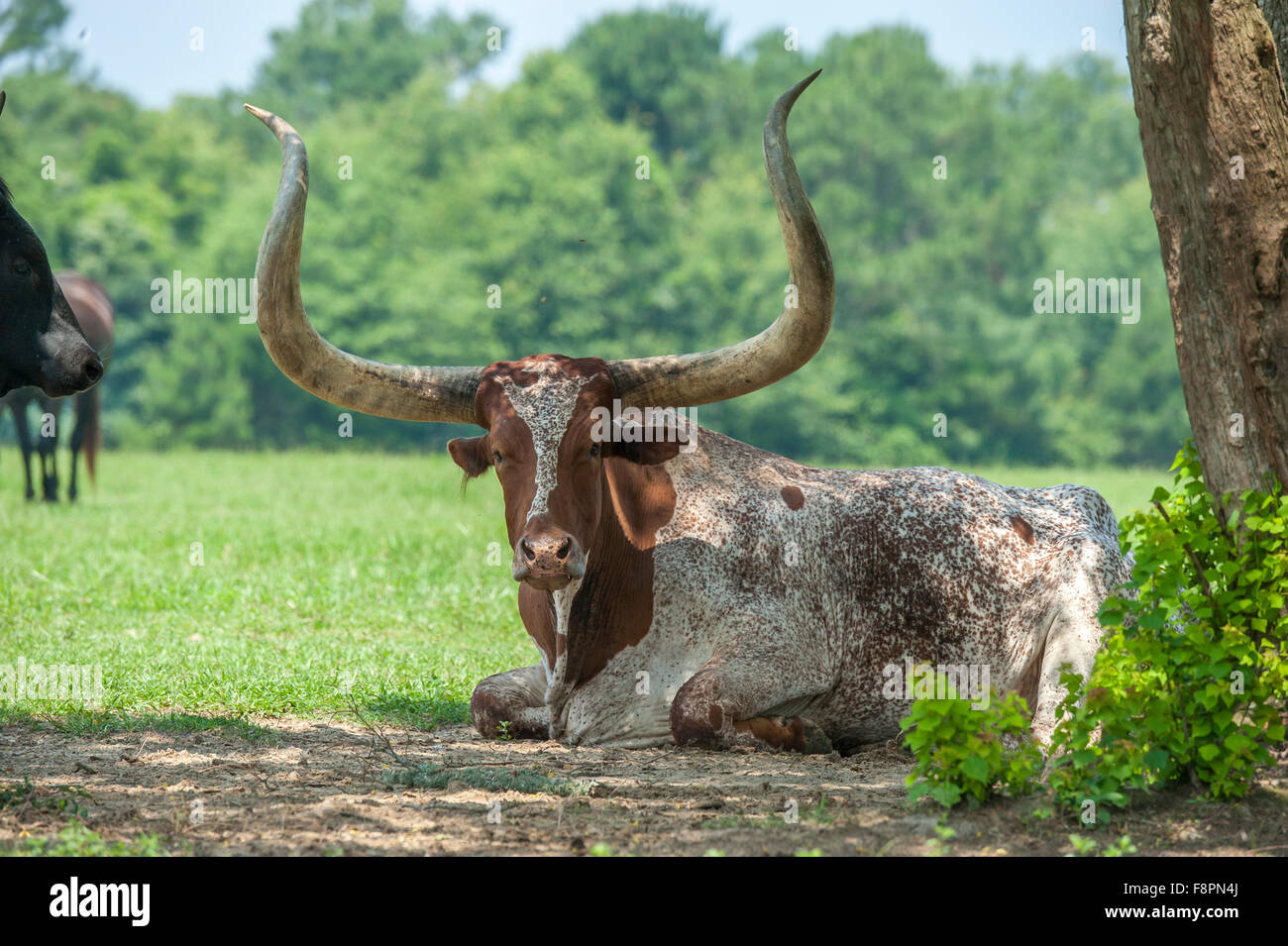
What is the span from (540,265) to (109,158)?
62.0 ft

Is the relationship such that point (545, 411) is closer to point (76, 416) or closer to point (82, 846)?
point (82, 846)

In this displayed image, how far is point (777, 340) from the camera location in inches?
243

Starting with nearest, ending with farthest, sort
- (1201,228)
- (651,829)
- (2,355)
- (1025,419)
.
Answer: (651,829) → (1201,228) → (2,355) → (1025,419)

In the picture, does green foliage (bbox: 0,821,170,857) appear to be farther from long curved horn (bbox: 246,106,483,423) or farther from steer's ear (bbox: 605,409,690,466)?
steer's ear (bbox: 605,409,690,466)

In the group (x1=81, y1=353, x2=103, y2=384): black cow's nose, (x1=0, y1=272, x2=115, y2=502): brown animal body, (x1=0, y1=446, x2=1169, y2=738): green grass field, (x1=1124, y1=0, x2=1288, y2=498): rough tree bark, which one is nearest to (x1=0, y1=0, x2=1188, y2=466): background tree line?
(x1=0, y1=272, x2=115, y2=502): brown animal body

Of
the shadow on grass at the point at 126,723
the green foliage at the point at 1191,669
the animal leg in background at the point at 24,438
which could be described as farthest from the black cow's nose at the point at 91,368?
the animal leg in background at the point at 24,438

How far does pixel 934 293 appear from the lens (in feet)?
168

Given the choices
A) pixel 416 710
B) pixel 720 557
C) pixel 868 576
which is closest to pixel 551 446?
pixel 720 557

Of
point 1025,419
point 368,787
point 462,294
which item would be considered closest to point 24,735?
point 368,787

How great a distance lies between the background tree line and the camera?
44.2m

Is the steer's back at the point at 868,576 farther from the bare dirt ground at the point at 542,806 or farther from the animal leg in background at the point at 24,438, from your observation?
the animal leg in background at the point at 24,438

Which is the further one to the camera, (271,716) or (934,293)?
(934,293)

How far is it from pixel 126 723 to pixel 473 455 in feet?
7.29
